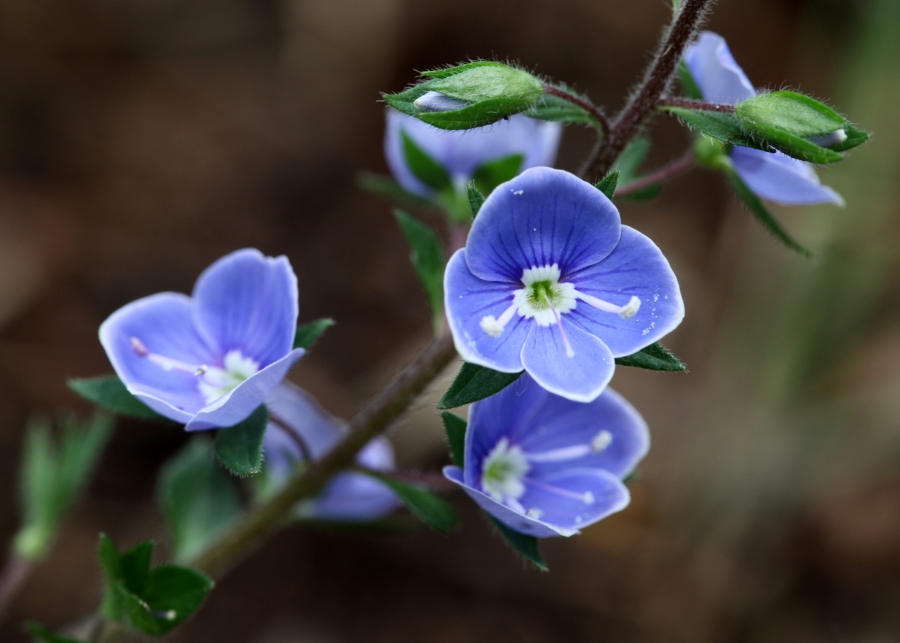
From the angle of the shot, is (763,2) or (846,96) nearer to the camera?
(846,96)

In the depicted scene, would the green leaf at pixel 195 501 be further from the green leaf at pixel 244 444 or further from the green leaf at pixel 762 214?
the green leaf at pixel 762 214

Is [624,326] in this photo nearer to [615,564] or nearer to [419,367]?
[419,367]

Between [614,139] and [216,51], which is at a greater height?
[614,139]

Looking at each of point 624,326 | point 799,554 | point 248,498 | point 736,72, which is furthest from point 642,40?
point 624,326

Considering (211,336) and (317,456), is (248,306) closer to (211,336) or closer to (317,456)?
(211,336)

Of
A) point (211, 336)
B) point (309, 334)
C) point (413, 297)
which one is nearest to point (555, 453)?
point (309, 334)

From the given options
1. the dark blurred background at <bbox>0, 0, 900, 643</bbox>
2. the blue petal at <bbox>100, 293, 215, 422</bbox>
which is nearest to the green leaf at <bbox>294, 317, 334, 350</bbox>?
the blue petal at <bbox>100, 293, 215, 422</bbox>

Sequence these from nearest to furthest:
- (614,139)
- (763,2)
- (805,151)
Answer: (805,151)
(614,139)
(763,2)
